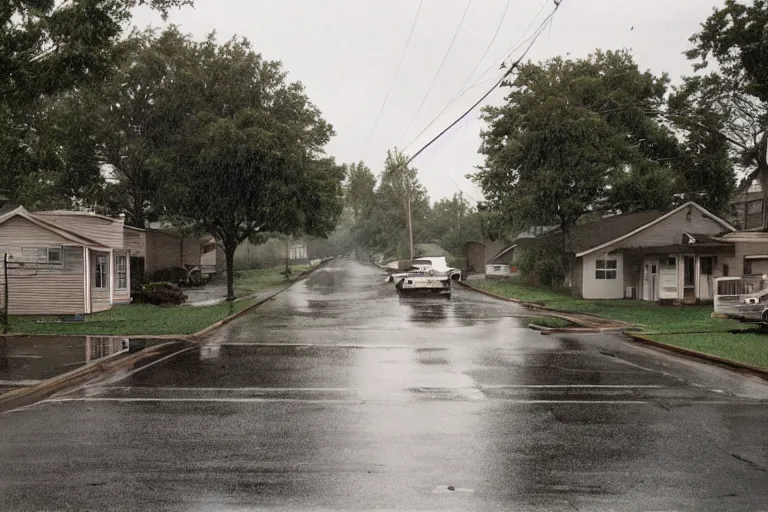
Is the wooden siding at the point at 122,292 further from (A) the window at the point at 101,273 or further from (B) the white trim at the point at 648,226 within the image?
(B) the white trim at the point at 648,226

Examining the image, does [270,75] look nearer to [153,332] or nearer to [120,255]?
[120,255]

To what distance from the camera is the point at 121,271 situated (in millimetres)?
28438

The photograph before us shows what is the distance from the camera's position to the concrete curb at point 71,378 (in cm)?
967

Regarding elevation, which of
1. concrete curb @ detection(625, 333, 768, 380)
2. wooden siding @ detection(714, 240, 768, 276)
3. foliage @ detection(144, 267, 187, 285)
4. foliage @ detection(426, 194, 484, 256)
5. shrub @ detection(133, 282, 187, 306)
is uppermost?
foliage @ detection(426, 194, 484, 256)

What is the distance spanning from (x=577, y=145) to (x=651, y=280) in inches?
323

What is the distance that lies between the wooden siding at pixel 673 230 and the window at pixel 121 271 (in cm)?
2354

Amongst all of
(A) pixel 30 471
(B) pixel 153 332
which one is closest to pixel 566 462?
(A) pixel 30 471

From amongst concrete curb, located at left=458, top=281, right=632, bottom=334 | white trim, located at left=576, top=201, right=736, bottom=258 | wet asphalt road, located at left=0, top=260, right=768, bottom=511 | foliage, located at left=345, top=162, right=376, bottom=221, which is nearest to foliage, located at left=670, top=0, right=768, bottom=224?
white trim, located at left=576, top=201, right=736, bottom=258

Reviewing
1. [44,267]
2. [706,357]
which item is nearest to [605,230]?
[706,357]

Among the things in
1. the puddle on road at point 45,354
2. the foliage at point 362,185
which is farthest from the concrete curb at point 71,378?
the foliage at point 362,185

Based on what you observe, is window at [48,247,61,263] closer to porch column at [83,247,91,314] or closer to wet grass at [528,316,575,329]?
porch column at [83,247,91,314]

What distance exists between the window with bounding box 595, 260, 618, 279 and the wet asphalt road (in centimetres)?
1913

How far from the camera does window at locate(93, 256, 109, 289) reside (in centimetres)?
2533

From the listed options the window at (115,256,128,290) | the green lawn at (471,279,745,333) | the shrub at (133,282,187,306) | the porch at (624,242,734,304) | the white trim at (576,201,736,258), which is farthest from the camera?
the white trim at (576,201,736,258)
